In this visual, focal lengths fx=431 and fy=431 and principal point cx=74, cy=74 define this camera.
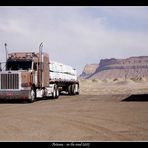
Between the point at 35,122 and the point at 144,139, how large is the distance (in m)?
5.51

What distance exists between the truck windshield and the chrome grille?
1037 mm

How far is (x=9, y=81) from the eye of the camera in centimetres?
2823

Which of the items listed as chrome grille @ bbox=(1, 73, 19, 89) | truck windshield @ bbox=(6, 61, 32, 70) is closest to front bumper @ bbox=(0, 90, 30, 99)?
chrome grille @ bbox=(1, 73, 19, 89)

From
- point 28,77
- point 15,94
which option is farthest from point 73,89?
point 15,94

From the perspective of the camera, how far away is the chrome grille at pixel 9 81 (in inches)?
1109

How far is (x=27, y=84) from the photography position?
28344 millimetres

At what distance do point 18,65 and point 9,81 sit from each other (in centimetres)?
150

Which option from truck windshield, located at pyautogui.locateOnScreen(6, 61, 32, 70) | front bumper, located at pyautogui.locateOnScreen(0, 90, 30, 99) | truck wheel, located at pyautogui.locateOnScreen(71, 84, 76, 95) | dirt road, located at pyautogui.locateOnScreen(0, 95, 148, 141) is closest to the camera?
dirt road, located at pyautogui.locateOnScreen(0, 95, 148, 141)

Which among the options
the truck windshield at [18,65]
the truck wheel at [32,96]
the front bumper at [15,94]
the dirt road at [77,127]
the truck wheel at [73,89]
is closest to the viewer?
the dirt road at [77,127]

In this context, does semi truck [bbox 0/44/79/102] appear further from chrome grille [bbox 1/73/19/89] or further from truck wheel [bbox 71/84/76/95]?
truck wheel [bbox 71/84/76/95]

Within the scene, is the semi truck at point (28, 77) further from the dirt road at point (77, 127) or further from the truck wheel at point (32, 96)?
the dirt road at point (77, 127)

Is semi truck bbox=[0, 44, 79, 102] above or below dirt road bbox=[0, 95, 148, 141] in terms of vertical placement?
above

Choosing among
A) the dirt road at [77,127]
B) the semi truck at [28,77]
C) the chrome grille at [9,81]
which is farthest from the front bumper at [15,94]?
the dirt road at [77,127]

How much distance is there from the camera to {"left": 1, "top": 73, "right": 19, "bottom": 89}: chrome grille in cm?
2817
